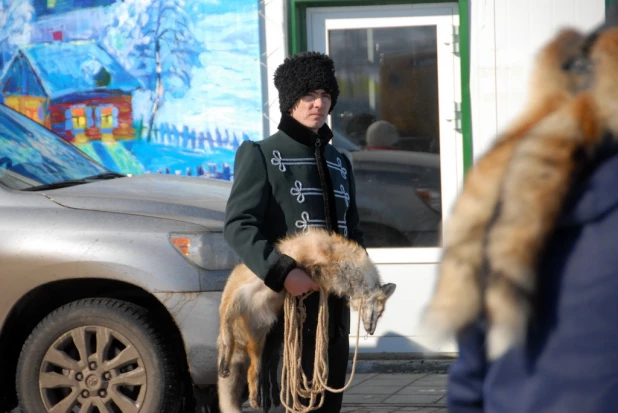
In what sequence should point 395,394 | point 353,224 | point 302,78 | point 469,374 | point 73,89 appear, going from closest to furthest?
point 469,374 < point 302,78 < point 353,224 < point 395,394 < point 73,89

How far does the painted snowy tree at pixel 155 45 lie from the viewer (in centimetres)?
801

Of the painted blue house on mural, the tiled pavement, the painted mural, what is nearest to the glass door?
the painted mural

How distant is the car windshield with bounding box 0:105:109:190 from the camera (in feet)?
18.9

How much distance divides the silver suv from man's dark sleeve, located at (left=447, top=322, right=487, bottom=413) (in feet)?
10.9

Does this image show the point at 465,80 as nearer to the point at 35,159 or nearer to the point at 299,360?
the point at 35,159

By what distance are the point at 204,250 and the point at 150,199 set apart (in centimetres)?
48

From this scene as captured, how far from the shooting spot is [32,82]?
8.27 m

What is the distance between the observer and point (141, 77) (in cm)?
810

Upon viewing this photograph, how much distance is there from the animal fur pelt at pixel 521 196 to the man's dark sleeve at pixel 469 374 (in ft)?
0.19

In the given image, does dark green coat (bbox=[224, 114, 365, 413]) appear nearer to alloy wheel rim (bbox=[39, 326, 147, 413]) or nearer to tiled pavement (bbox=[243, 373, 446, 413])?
alloy wheel rim (bbox=[39, 326, 147, 413])

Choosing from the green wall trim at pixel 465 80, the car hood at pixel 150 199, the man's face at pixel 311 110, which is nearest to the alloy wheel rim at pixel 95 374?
the car hood at pixel 150 199

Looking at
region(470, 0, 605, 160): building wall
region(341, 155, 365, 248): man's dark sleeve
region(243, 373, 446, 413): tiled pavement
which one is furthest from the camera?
region(470, 0, 605, 160): building wall

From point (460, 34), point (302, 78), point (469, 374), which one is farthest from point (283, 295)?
point (460, 34)

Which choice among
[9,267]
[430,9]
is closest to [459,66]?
[430,9]
